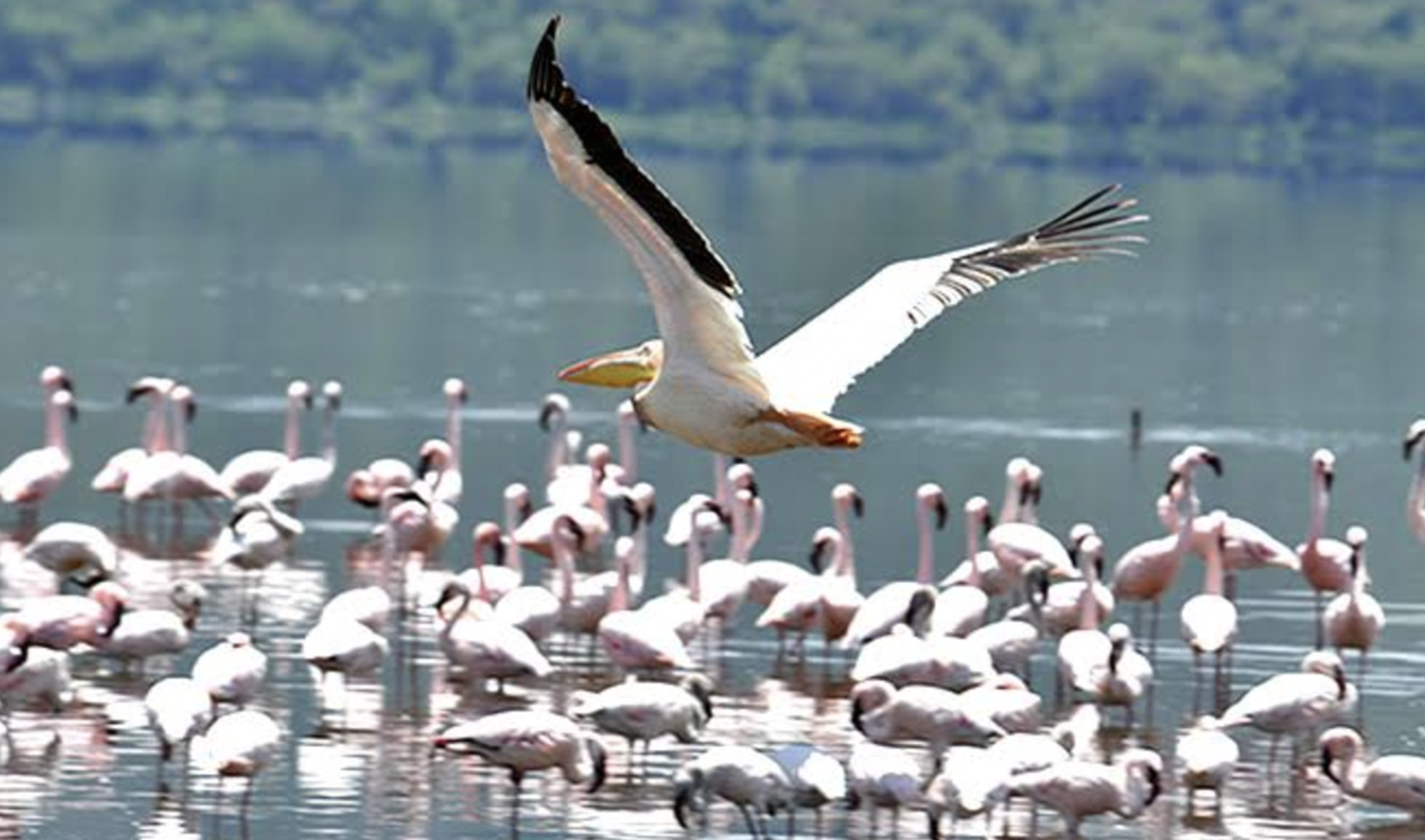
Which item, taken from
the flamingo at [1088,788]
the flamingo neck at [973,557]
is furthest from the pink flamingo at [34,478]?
the flamingo at [1088,788]

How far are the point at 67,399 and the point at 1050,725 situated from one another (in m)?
9.50

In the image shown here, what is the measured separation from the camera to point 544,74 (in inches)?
441

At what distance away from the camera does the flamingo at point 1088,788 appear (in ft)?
47.6

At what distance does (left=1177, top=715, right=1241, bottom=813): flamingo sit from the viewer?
15.5 m

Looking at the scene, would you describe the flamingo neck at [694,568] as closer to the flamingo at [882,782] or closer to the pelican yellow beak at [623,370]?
the flamingo at [882,782]

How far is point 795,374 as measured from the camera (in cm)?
1429

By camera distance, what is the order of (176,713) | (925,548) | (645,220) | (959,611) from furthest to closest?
(925,548)
(959,611)
(176,713)
(645,220)

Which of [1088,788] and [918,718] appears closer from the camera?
[1088,788]

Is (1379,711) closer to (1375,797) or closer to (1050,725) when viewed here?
(1050,725)

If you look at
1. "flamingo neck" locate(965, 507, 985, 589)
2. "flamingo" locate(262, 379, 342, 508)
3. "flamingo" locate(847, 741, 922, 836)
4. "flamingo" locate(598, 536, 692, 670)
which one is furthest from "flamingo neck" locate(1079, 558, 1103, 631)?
"flamingo" locate(262, 379, 342, 508)

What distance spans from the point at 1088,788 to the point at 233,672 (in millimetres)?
3951

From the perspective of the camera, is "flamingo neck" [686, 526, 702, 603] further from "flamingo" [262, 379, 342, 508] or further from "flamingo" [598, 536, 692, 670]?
"flamingo" [262, 379, 342, 508]

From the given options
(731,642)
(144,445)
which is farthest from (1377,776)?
(144,445)

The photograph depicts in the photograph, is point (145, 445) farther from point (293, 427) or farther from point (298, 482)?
point (298, 482)
